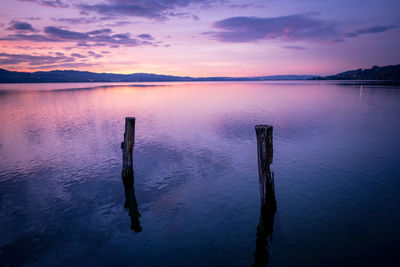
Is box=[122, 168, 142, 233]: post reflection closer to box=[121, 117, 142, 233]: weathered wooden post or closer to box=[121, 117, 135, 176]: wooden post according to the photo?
box=[121, 117, 142, 233]: weathered wooden post

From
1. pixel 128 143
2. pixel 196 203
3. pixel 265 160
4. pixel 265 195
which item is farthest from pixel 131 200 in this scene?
pixel 265 160

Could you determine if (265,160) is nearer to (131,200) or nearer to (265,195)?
(265,195)

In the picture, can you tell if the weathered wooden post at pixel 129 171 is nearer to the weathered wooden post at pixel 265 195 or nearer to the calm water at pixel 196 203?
the calm water at pixel 196 203

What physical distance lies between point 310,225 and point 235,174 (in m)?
6.55

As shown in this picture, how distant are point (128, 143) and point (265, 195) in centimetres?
851

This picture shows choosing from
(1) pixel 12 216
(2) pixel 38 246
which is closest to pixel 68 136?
(1) pixel 12 216

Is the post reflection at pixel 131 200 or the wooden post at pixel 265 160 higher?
the wooden post at pixel 265 160

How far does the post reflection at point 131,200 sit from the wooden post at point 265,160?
5964mm

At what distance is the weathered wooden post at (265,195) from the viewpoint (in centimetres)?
987

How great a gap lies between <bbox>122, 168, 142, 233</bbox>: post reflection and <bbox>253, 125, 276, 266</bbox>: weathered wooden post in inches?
210

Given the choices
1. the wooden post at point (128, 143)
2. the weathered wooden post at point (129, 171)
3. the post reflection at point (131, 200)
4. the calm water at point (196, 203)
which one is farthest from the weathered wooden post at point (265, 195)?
the wooden post at point (128, 143)

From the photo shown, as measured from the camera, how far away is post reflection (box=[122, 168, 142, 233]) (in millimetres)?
11648

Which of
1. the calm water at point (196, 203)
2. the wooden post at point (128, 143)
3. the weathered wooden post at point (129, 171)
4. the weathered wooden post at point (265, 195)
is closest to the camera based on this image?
the calm water at point (196, 203)

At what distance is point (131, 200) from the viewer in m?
13.8
